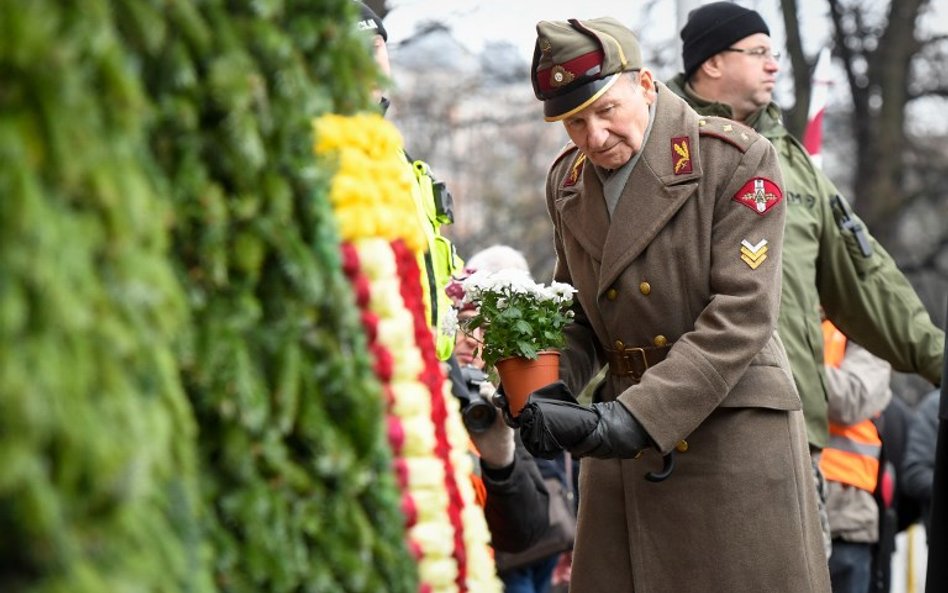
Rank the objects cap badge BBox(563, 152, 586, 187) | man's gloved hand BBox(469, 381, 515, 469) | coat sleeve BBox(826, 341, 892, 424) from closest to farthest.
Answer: cap badge BBox(563, 152, 586, 187)
man's gloved hand BBox(469, 381, 515, 469)
coat sleeve BBox(826, 341, 892, 424)

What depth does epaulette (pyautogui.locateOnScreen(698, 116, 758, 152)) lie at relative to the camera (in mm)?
3691

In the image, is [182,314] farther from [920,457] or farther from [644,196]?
[920,457]

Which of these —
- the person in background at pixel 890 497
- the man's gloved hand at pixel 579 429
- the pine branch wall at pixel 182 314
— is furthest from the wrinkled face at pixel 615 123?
the person in background at pixel 890 497

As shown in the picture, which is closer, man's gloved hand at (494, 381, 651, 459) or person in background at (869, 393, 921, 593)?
man's gloved hand at (494, 381, 651, 459)

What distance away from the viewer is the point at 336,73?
209 centimetres

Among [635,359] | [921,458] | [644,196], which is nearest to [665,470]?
[635,359]

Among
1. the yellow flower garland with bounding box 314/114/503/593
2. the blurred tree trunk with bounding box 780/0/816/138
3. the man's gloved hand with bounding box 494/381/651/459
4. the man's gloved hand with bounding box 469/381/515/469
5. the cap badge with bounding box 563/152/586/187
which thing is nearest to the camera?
the yellow flower garland with bounding box 314/114/503/593

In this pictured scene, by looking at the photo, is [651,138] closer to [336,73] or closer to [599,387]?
[599,387]

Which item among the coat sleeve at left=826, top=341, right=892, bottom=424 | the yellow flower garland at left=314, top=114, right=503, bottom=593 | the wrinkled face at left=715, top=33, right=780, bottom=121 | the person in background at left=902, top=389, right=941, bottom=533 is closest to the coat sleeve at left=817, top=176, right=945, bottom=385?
the wrinkled face at left=715, top=33, right=780, bottom=121

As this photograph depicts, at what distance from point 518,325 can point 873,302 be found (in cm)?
175

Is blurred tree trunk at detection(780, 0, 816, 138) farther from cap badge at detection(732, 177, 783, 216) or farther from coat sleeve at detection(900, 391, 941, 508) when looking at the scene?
cap badge at detection(732, 177, 783, 216)

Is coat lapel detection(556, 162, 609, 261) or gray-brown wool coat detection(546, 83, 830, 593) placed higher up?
coat lapel detection(556, 162, 609, 261)

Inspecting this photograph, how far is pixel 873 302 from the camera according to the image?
489 centimetres

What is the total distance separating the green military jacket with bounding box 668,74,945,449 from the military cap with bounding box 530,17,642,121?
130 centimetres
